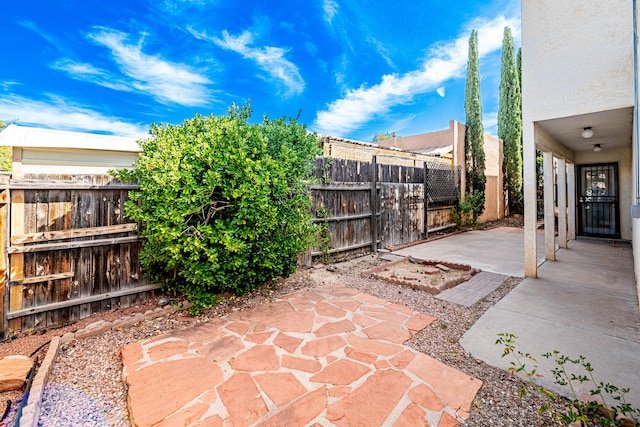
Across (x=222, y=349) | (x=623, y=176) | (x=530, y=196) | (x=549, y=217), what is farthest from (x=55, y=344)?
(x=623, y=176)

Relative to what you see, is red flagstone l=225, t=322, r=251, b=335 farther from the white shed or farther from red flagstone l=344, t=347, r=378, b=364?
the white shed

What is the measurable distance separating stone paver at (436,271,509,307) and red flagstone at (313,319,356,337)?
1589mm

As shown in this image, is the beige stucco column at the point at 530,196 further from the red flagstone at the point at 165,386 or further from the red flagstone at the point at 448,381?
the red flagstone at the point at 165,386

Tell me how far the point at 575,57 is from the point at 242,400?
6144 millimetres

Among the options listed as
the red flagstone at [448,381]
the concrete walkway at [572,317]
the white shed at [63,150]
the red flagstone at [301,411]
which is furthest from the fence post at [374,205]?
the white shed at [63,150]

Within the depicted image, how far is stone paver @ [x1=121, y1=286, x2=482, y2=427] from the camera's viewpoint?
179 cm

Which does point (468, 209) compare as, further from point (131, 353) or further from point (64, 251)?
point (64, 251)

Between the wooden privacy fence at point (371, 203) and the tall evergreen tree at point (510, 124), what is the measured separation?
25.0 ft

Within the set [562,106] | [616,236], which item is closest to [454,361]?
[562,106]

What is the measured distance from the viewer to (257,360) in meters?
2.42

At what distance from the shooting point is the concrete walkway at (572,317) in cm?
234

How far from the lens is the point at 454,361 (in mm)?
2404

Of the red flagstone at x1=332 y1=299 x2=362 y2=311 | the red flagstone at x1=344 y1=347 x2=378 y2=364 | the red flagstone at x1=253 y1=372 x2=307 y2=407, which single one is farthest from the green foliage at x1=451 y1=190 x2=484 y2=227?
the red flagstone at x1=253 y1=372 x2=307 y2=407

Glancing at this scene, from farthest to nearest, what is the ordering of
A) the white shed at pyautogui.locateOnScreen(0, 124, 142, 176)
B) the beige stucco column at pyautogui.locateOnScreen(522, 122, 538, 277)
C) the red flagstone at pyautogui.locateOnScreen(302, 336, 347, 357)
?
the white shed at pyautogui.locateOnScreen(0, 124, 142, 176)
the beige stucco column at pyautogui.locateOnScreen(522, 122, 538, 277)
the red flagstone at pyautogui.locateOnScreen(302, 336, 347, 357)
